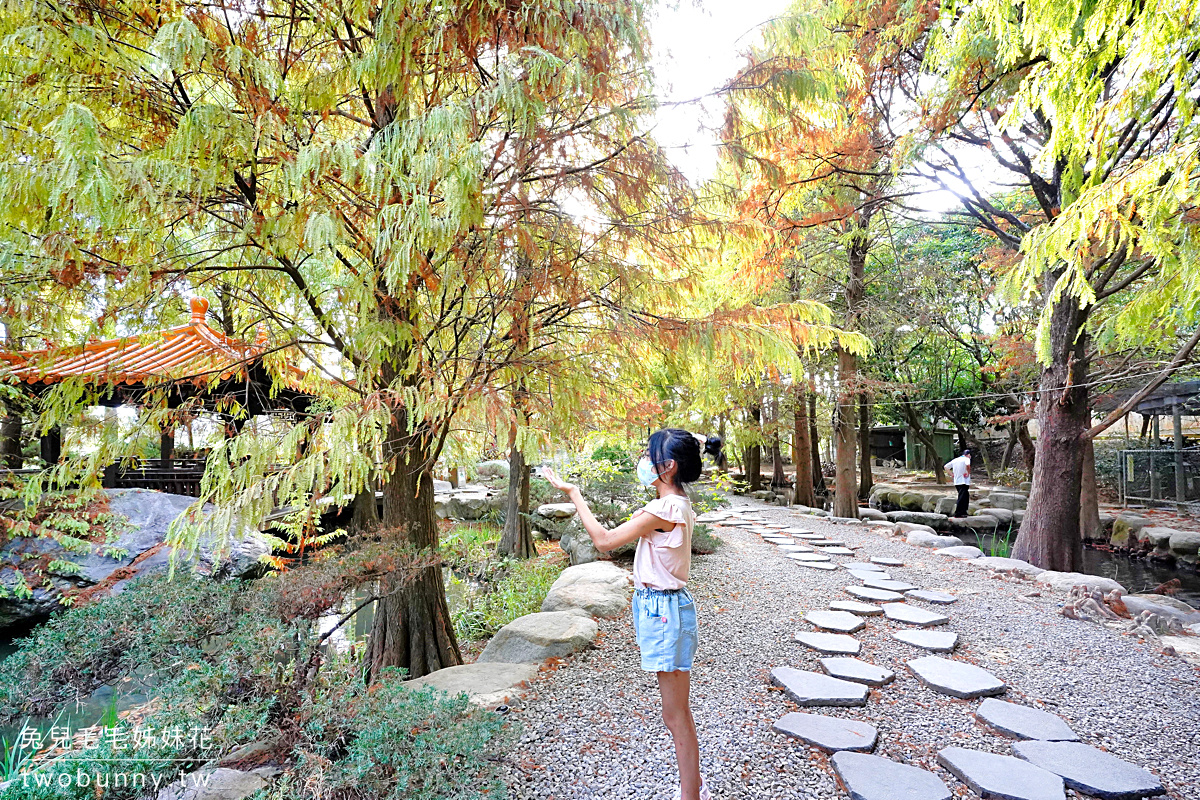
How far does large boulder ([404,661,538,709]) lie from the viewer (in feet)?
9.30

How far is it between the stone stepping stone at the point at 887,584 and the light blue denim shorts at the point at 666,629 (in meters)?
3.63

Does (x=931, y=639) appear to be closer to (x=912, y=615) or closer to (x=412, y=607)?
(x=912, y=615)

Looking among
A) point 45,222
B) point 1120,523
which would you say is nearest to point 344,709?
point 45,222

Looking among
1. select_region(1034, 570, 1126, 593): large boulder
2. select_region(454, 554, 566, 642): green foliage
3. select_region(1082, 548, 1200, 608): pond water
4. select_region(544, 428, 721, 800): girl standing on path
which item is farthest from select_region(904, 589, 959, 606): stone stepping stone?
select_region(1082, 548, 1200, 608): pond water

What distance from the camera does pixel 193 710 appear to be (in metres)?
1.94

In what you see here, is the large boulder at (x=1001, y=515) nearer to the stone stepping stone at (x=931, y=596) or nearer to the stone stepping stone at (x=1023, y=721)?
the stone stepping stone at (x=931, y=596)

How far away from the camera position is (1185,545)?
8312 mm

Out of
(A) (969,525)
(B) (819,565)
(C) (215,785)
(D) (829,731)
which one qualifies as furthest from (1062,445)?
(C) (215,785)

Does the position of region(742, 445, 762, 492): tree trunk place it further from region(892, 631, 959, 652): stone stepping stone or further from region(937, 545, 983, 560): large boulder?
region(892, 631, 959, 652): stone stepping stone

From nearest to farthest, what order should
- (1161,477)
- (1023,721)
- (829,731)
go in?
(829,731) → (1023,721) → (1161,477)

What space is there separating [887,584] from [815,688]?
253 centimetres

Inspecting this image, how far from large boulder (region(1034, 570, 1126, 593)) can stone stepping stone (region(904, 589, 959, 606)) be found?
3.75ft

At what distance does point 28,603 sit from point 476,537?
5.03 meters

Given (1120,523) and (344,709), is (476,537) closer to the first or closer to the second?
(344,709)
